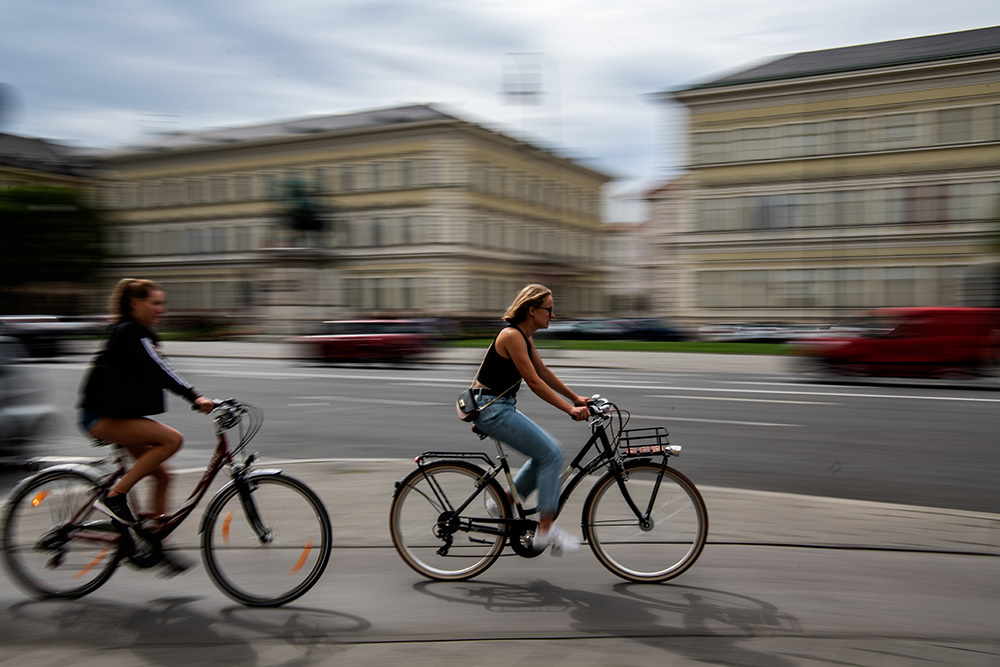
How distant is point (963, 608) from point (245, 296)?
7210cm

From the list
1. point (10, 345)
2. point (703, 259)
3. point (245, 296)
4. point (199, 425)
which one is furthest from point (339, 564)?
point (245, 296)

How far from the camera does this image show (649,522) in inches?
210

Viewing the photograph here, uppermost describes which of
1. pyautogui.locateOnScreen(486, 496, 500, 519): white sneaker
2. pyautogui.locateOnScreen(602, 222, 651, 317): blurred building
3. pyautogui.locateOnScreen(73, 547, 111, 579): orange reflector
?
pyautogui.locateOnScreen(602, 222, 651, 317): blurred building

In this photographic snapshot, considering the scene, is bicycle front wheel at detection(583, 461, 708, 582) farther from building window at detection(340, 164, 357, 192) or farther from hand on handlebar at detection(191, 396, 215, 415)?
building window at detection(340, 164, 357, 192)

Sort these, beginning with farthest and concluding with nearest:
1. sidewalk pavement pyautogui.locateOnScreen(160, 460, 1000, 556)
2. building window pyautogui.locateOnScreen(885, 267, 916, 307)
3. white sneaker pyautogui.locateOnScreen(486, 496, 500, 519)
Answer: building window pyautogui.locateOnScreen(885, 267, 916, 307), sidewalk pavement pyautogui.locateOnScreen(160, 460, 1000, 556), white sneaker pyautogui.locateOnScreen(486, 496, 500, 519)

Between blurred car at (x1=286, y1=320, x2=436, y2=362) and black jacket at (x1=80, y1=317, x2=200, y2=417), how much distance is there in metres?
21.6

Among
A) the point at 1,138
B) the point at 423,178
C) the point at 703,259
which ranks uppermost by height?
the point at 1,138

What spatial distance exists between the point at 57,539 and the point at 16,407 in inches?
173

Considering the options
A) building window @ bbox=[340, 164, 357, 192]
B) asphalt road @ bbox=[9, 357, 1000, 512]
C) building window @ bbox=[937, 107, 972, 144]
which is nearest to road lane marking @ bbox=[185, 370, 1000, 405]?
asphalt road @ bbox=[9, 357, 1000, 512]

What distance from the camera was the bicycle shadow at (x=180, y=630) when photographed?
14.0ft

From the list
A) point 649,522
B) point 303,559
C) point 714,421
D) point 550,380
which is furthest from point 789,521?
point 714,421

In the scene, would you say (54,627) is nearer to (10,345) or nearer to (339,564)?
(339,564)

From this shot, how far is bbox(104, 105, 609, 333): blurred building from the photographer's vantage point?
68.1 m

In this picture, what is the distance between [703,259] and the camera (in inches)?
2224
